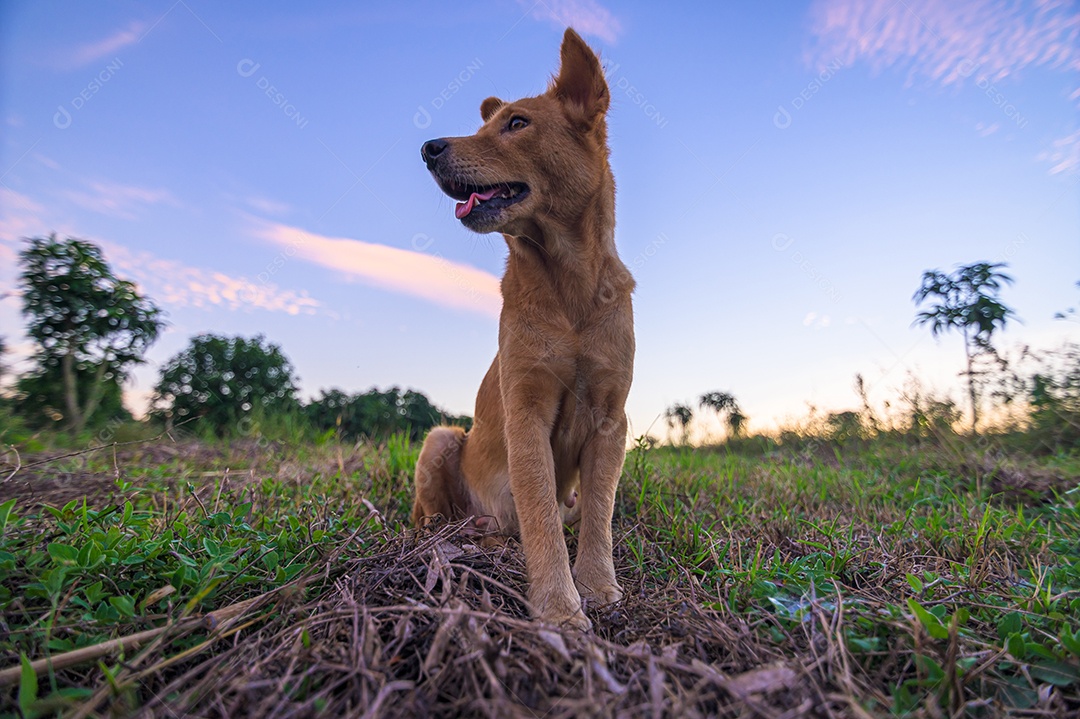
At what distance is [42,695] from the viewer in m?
1.45

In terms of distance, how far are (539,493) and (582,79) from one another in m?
2.12

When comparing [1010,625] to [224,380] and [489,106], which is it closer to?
[489,106]

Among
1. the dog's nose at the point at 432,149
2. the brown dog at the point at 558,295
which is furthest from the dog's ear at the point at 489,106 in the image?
the dog's nose at the point at 432,149

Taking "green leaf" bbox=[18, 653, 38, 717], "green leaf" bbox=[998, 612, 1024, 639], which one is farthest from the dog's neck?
"green leaf" bbox=[18, 653, 38, 717]

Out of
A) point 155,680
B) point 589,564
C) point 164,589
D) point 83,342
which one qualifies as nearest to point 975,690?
point 589,564

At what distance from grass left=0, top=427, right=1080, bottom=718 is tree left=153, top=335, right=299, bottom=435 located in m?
8.81

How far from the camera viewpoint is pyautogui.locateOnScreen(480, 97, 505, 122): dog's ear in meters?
3.51

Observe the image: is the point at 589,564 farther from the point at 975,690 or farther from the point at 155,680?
the point at 155,680

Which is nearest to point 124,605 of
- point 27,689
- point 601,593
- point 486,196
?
point 27,689

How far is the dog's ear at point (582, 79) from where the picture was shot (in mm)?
2887

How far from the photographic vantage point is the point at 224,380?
11.4m

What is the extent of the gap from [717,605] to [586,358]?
3.77 ft

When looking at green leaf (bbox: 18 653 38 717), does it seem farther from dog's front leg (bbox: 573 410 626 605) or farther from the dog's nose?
the dog's nose

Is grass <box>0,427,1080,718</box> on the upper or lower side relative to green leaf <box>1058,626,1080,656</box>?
lower
